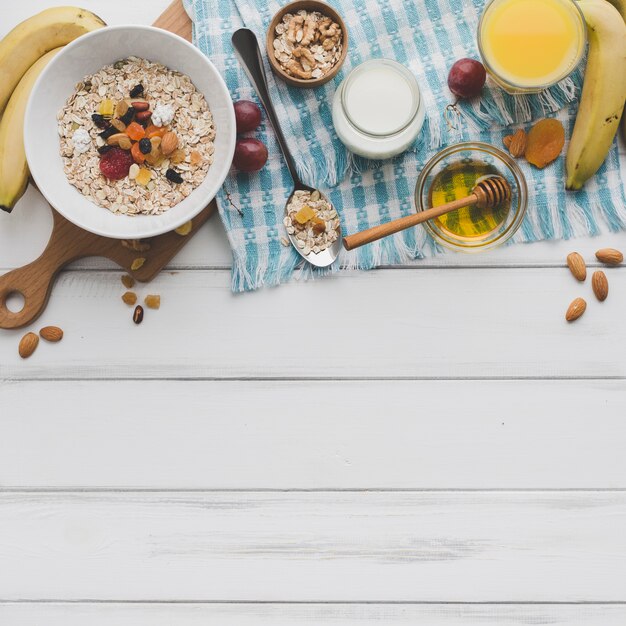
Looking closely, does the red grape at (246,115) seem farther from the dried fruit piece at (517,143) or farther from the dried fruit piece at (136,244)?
the dried fruit piece at (517,143)

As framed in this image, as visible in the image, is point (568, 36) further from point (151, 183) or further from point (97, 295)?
point (97, 295)

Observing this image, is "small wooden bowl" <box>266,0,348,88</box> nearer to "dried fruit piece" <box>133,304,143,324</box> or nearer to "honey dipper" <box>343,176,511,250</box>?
"honey dipper" <box>343,176,511,250</box>

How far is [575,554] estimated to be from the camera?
1096mm

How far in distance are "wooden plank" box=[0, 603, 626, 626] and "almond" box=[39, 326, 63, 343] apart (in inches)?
17.4

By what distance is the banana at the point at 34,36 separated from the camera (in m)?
1.00

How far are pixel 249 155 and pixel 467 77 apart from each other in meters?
0.36

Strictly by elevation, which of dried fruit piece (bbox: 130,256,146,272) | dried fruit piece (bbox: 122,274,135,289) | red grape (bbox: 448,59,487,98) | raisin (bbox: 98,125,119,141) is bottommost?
dried fruit piece (bbox: 122,274,135,289)

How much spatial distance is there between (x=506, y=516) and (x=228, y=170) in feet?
2.35

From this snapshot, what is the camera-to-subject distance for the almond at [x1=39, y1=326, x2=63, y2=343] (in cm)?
107

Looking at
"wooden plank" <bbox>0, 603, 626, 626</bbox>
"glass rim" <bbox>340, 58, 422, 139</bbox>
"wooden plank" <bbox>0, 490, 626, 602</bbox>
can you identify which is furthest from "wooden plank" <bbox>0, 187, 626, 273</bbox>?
"wooden plank" <bbox>0, 603, 626, 626</bbox>

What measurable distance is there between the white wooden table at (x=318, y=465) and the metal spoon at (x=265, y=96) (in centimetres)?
6

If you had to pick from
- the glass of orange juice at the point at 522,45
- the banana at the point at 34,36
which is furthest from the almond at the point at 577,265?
the banana at the point at 34,36

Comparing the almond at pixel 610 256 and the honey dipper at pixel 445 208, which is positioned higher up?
the honey dipper at pixel 445 208

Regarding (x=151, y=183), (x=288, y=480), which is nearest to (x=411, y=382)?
(x=288, y=480)
